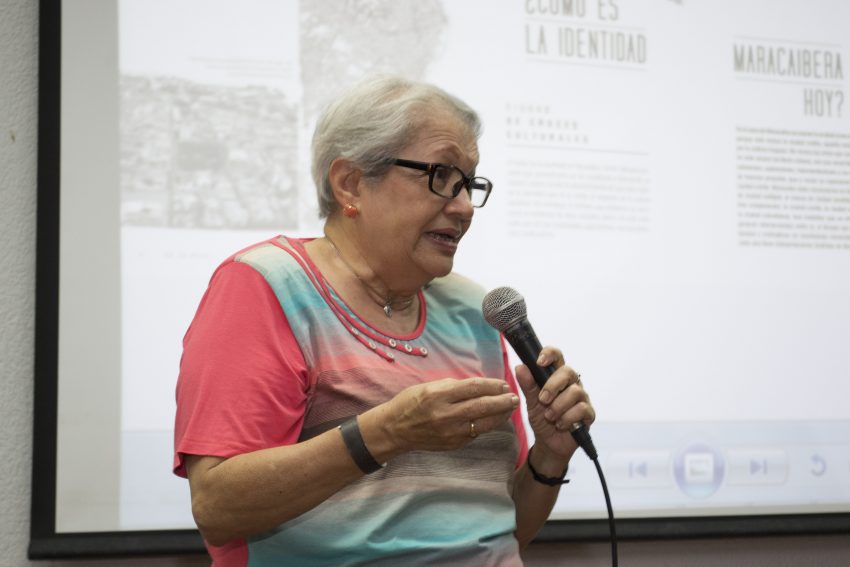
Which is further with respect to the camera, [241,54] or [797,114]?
[797,114]

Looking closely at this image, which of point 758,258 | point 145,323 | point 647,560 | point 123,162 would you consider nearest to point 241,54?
point 123,162

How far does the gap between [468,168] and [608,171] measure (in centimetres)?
96

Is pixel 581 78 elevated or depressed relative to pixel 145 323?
elevated

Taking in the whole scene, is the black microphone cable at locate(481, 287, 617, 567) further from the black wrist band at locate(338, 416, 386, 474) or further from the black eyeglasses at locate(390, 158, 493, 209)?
the black wrist band at locate(338, 416, 386, 474)

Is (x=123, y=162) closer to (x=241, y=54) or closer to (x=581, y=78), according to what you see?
(x=241, y=54)

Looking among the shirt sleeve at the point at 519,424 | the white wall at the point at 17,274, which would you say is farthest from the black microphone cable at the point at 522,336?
the white wall at the point at 17,274

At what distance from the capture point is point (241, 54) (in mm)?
2016

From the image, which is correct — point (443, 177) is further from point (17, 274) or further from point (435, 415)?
point (17, 274)

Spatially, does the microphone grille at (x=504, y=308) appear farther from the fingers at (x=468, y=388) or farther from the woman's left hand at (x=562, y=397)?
the fingers at (x=468, y=388)

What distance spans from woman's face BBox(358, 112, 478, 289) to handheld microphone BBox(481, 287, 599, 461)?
0.39 ft

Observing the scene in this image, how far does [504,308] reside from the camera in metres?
1.26

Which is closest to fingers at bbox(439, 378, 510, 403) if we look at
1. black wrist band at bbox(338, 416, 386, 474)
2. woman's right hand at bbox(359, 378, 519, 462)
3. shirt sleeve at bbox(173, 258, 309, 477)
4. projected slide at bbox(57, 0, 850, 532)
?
woman's right hand at bbox(359, 378, 519, 462)

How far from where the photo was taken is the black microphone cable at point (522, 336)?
1.22 meters

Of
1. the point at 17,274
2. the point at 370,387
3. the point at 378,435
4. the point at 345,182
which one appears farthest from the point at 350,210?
the point at 17,274
